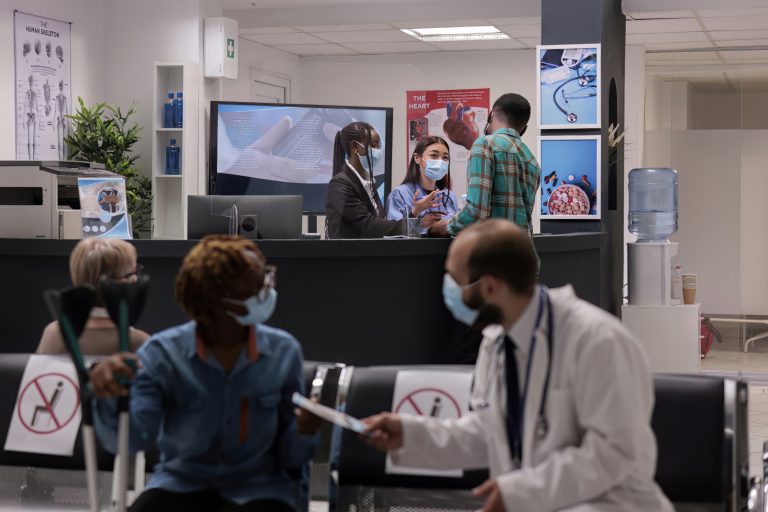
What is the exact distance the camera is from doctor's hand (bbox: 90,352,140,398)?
2268 mm

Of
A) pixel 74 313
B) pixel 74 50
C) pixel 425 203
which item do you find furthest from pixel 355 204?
pixel 74 50

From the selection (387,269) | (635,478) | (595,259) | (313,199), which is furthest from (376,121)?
(635,478)

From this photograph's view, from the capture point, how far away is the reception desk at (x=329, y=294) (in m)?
4.77

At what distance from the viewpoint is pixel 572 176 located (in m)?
6.72

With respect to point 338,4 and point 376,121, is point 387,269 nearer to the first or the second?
point 376,121

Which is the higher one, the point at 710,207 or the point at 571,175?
the point at 571,175

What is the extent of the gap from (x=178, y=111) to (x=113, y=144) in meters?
0.59

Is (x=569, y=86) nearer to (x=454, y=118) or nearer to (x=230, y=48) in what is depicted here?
(x=230, y=48)

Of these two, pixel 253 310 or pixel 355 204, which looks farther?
pixel 355 204

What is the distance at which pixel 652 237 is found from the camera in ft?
25.0

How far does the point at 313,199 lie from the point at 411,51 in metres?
2.92

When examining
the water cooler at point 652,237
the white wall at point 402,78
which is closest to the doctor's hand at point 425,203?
the water cooler at point 652,237

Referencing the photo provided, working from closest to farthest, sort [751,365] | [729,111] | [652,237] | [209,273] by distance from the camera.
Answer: [209,273]
[652,237]
[751,365]
[729,111]

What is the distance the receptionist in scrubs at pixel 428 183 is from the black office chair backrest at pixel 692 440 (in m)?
2.86
